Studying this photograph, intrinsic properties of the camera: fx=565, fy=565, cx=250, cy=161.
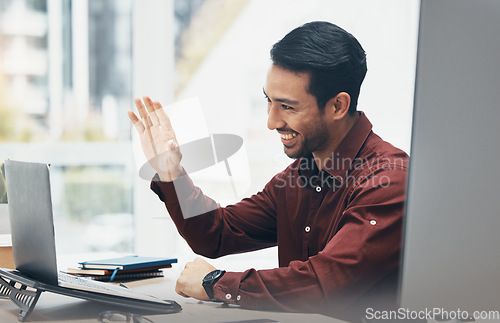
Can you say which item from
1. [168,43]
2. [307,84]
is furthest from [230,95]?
[307,84]

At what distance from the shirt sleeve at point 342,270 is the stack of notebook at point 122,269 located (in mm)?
332

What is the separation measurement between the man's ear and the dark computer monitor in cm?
107

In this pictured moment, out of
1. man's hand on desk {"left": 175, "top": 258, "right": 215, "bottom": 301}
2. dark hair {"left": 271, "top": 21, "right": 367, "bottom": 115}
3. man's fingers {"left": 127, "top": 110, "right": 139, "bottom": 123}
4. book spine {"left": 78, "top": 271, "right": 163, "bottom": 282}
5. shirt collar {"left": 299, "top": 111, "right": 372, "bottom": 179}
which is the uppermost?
dark hair {"left": 271, "top": 21, "right": 367, "bottom": 115}

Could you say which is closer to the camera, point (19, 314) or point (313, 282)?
point (19, 314)

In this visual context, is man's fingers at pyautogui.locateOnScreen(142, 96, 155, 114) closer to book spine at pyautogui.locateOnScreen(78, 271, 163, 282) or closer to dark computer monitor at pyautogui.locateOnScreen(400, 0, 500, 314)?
book spine at pyautogui.locateOnScreen(78, 271, 163, 282)

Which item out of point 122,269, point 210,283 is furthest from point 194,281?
point 122,269

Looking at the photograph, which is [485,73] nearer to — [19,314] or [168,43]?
[19,314]

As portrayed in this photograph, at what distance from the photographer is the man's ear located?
1605mm

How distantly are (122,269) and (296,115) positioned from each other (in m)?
0.64

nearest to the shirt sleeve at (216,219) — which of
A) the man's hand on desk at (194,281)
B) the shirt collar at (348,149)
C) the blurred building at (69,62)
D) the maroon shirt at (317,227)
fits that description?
the maroon shirt at (317,227)

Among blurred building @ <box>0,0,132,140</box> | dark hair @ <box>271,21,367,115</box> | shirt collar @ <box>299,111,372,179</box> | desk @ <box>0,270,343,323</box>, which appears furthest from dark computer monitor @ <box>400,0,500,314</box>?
blurred building @ <box>0,0,132,140</box>

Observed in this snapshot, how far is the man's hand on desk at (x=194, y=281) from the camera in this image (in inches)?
45.4

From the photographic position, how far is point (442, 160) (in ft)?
1.76

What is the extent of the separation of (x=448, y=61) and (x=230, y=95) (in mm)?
2612
